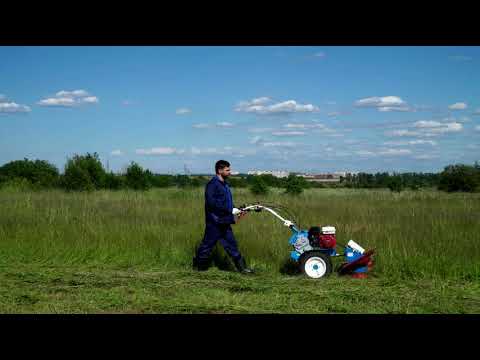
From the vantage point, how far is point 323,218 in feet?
37.9

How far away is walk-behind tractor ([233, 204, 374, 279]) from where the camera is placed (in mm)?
7234

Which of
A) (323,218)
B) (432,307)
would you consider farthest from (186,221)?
(432,307)

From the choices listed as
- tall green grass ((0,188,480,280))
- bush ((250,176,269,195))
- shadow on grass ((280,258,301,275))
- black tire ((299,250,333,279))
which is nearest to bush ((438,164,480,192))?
bush ((250,176,269,195))

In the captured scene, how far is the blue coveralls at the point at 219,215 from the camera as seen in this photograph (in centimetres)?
767

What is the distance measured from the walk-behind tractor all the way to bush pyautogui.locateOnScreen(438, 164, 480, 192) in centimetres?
2024

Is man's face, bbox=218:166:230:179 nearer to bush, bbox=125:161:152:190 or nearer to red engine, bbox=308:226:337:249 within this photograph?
red engine, bbox=308:226:337:249

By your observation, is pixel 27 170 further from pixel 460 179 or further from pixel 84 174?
pixel 460 179

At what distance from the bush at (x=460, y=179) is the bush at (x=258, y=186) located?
30.8ft

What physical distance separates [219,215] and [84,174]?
1754cm
